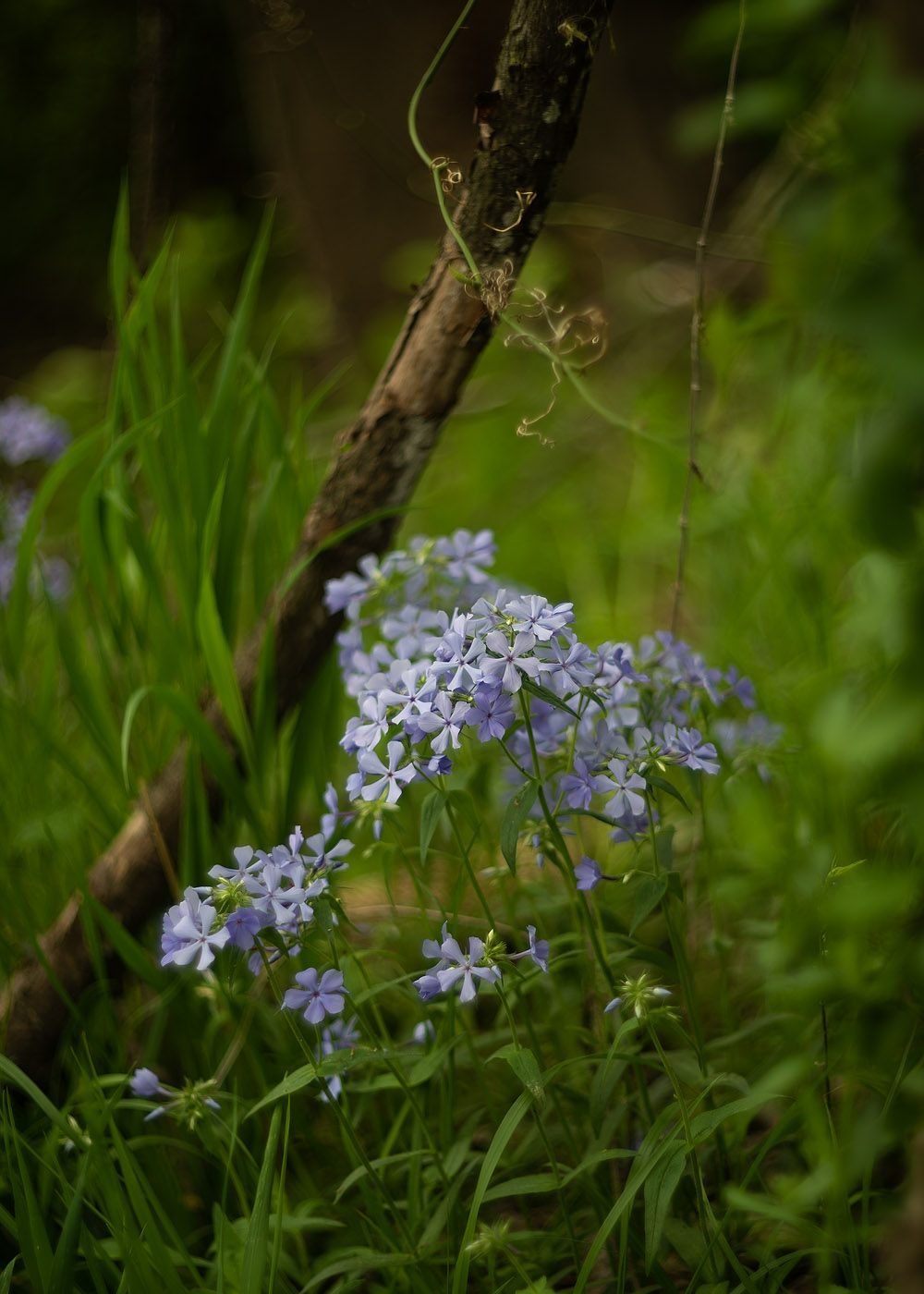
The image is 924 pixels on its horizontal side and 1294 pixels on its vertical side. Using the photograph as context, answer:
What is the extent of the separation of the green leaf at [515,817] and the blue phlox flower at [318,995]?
20 cm

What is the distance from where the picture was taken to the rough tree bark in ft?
3.58

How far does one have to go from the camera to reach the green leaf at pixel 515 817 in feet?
2.88

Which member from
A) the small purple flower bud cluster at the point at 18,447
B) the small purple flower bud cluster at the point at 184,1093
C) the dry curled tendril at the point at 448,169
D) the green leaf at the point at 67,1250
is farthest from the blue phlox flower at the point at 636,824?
the small purple flower bud cluster at the point at 18,447

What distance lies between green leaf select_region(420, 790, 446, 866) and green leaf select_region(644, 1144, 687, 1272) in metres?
0.36

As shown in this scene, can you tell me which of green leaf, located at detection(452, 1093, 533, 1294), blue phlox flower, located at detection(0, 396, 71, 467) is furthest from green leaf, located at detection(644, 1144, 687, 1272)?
blue phlox flower, located at detection(0, 396, 71, 467)

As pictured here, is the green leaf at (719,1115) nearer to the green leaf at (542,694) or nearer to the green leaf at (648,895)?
the green leaf at (648,895)

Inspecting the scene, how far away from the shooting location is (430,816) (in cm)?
92

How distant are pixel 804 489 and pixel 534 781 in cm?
122

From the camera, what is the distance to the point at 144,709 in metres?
1.60

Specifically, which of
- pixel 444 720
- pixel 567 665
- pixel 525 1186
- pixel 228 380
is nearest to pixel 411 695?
pixel 444 720

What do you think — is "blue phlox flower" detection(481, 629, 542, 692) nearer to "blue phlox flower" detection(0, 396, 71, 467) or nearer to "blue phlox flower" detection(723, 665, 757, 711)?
"blue phlox flower" detection(723, 665, 757, 711)

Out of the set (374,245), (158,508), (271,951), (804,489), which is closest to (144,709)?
(158,508)

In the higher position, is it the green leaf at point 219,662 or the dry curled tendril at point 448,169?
the dry curled tendril at point 448,169

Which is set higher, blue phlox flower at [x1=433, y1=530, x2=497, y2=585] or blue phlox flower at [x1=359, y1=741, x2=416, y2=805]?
blue phlox flower at [x1=433, y1=530, x2=497, y2=585]
